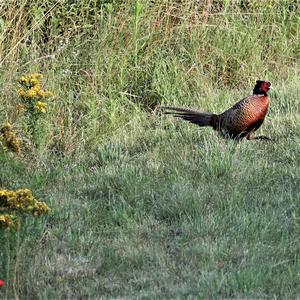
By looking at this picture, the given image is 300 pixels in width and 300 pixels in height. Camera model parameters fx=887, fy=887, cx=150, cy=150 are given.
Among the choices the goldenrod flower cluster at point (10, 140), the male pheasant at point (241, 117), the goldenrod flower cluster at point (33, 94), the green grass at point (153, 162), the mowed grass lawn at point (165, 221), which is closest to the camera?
the mowed grass lawn at point (165, 221)

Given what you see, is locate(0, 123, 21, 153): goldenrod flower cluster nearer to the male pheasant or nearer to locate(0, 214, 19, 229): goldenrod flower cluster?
locate(0, 214, 19, 229): goldenrod flower cluster

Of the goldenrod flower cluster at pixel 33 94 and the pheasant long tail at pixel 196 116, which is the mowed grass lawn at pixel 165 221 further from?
the goldenrod flower cluster at pixel 33 94

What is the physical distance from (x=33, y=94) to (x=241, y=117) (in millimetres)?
1519

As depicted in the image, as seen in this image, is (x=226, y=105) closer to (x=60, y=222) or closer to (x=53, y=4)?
(x=53, y=4)

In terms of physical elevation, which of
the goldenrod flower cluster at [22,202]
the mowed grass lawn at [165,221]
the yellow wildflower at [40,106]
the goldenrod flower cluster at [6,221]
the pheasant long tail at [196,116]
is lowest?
the mowed grass lawn at [165,221]

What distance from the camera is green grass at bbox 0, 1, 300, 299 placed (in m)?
4.50

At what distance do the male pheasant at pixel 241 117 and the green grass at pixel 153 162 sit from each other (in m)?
0.11

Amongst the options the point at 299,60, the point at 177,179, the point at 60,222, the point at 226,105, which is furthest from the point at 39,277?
the point at 299,60

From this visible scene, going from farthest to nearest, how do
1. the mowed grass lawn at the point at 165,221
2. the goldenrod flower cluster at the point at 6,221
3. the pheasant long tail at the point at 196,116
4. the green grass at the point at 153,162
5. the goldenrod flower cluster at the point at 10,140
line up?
the pheasant long tail at the point at 196,116
the goldenrod flower cluster at the point at 10,140
the green grass at the point at 153,162
the mowed grass lawn at the point at 165,221
the goldenrod flower cluster at the point at 6,221

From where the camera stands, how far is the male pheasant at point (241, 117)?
639cm

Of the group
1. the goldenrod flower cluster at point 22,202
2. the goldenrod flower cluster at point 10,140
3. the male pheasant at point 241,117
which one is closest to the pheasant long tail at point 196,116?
the male pheasant at point 241,117

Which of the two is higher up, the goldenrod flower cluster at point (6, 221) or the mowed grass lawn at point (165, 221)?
the goldenrod flower cluster at point (6, 221)

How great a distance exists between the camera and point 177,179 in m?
5.67

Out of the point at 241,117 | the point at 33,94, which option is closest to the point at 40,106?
the point at 33,94
